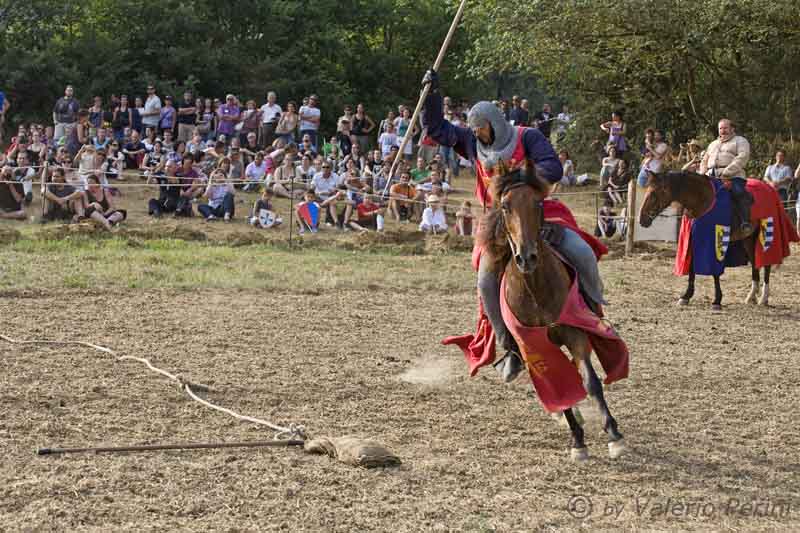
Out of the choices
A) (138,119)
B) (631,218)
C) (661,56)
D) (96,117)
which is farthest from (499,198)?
(661,56)

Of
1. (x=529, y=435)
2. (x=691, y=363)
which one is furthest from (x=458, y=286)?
(x=529, y=435)

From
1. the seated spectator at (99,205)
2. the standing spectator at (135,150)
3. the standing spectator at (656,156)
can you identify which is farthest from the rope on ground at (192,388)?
the standing spectator at (135,150)

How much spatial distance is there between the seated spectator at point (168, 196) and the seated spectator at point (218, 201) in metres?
0.50

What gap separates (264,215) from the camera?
18.1 m

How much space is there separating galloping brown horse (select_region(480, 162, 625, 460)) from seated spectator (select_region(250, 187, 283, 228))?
11.6 meters

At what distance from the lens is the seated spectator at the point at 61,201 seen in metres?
17.5

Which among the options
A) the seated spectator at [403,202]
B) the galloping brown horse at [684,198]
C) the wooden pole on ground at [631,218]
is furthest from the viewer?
the seated spectator at [403,202]

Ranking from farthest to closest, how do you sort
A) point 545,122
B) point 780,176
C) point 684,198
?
point 545,122, point 780,176, point 684,198

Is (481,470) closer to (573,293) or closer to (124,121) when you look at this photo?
(573,293)

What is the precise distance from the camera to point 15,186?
17891mm

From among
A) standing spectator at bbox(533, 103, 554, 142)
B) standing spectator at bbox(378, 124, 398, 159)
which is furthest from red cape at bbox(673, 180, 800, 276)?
standing spectator at bbox(533, 103, 554, 142)

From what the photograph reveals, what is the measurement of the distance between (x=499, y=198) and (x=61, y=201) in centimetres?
1292

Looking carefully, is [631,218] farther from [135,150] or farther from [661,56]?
[135,150]

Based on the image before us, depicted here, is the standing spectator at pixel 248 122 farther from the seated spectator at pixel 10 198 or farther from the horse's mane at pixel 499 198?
the horse's mane at pixel 499 198
